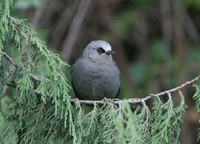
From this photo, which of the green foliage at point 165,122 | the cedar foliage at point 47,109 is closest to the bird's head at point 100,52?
the cedar foliage at point 47,109

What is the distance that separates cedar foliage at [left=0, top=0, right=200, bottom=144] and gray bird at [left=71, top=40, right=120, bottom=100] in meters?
1.30

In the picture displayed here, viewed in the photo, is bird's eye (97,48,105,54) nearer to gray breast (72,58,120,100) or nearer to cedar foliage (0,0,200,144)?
gray breast (72,58,120,100)

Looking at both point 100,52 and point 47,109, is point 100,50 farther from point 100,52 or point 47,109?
point 47,109

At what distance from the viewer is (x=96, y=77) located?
184 inches

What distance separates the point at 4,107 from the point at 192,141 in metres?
3.43

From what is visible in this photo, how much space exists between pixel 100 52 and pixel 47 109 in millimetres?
1638

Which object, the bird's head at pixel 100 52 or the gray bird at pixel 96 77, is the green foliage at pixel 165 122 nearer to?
the gray bird at pixel 96 77

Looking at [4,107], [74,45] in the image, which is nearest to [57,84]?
[4,107]

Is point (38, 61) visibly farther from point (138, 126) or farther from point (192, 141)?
point (192, 141)

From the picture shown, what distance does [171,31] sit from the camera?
710 cm

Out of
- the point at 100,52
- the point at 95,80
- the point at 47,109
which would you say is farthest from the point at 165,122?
the point at 100,52

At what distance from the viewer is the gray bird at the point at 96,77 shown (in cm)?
468

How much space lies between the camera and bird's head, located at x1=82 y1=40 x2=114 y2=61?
487cm

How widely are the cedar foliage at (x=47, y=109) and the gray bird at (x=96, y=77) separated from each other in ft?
4.26
